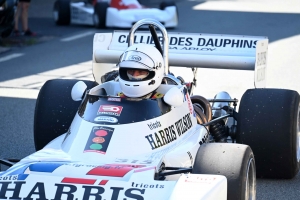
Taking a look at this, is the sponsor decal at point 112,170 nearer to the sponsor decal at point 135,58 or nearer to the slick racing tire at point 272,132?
the sponsor decal at point 135,58

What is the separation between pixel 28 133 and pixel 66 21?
10.7 meters

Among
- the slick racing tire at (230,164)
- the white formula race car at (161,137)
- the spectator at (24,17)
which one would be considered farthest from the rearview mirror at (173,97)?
the spectator at (24,17)

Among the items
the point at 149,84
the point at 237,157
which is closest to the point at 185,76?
the point at 149,84

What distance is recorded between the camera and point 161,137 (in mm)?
6270

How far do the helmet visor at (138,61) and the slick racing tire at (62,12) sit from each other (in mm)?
13065

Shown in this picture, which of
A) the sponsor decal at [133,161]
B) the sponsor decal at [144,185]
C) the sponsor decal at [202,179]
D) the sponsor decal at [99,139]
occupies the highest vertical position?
the sponsor decal at [99,139]

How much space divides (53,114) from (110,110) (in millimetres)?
1306

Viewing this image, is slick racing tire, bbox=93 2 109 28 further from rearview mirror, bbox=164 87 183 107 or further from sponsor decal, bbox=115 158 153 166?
sponsor decal, bbox=115 158 153 166

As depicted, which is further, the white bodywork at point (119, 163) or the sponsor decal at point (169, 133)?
the sponsor decal at point (169, 133)

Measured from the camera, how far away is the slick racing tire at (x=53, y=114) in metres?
7.42

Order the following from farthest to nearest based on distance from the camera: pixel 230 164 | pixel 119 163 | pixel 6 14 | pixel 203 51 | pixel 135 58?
pixel 6 14 < pixel 203 51 < pixel 135 58 < pixel 119 163 < pixel 230 164

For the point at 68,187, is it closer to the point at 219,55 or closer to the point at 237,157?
the point at 237,157

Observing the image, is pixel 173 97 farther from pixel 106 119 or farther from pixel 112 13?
pixel 112 13

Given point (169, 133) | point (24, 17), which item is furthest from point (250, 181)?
point (24, 17)
